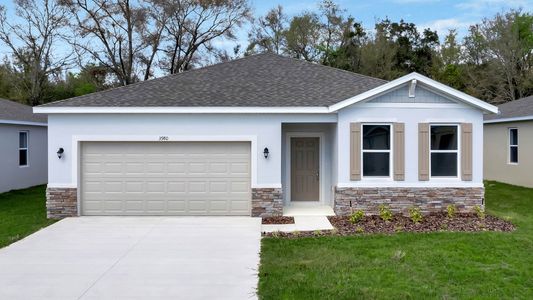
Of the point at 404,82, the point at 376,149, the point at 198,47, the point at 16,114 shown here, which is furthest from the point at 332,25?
the point at 376,149

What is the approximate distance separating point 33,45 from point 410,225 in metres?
31.8

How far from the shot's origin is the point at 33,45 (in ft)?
108

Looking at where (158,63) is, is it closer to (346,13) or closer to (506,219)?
(346,13)

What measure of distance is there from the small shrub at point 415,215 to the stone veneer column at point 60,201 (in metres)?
8.46

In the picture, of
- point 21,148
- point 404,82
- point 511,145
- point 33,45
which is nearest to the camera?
point 404,82

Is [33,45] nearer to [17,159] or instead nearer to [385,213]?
[17,159]

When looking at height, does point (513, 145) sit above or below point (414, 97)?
below

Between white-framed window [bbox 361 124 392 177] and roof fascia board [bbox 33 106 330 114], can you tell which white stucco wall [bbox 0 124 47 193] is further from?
white-framed window [bbox 361 124 392 177]

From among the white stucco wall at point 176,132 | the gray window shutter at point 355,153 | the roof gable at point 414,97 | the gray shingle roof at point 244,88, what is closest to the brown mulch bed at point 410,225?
the gray window shutter at point 355,153

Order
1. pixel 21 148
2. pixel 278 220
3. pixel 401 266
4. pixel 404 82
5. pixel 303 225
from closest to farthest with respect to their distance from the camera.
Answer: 1. pixel 401 266
2. pixel 303 225
3. pixel 278 220
4. pixel 404 82
5. pixel 21 148

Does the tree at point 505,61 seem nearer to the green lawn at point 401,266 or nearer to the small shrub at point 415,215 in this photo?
the small shrub at point 415,215

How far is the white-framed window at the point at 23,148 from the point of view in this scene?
18.1m

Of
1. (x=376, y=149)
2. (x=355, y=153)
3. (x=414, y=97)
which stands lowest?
(x=355, y=153)

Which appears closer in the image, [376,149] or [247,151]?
[376,149]
